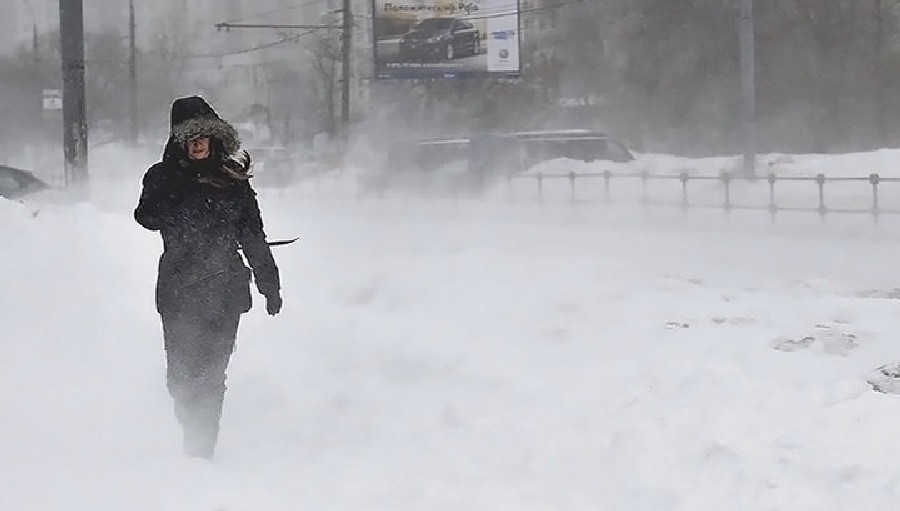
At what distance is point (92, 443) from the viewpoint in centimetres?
545

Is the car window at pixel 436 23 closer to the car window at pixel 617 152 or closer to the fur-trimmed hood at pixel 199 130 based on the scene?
the car window at pixel 617 152

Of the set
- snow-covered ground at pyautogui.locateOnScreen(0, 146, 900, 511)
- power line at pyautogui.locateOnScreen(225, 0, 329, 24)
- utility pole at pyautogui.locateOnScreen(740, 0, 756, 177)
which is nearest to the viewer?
snow-covered ground at pyautogui.locateOnScreen(0, 146, 900, 511)

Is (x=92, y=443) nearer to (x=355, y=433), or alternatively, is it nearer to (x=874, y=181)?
(x=355, y=433)

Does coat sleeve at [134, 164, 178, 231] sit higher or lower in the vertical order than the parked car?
lower

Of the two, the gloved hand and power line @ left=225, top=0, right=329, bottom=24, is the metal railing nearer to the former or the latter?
the gloved hand

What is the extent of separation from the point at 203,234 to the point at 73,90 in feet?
39.1

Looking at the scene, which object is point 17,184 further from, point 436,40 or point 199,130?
point 199,130

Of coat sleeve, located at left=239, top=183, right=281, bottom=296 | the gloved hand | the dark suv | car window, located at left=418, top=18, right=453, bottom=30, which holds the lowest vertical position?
the gloved hand

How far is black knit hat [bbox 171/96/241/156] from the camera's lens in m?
4.93

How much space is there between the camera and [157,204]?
495 centimetres

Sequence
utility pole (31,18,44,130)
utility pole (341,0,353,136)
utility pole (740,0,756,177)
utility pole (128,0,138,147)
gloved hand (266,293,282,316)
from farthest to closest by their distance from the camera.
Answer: utility pole (128,0,138,147) → utility pole (31,18,44,130) → utility pole (341,0,353,136) → utility pole (740,0,756,177) → gloved hand (266,293,282,316)

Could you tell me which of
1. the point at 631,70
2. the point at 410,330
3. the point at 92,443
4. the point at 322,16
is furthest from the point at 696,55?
the point at 92,443

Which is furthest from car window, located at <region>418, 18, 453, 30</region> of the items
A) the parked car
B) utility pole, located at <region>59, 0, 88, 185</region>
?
utility pole, located at <region>59, 0, 88, 185</region>

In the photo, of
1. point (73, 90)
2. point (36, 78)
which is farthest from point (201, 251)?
point (36, 78)
